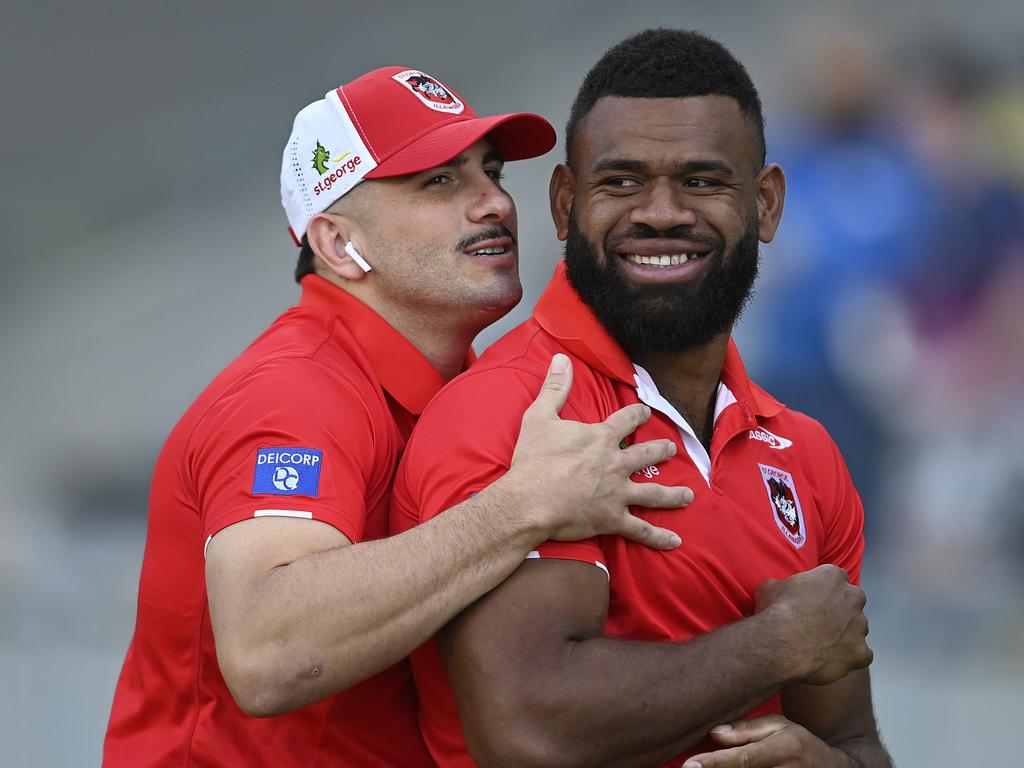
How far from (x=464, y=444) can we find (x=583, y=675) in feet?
1.24

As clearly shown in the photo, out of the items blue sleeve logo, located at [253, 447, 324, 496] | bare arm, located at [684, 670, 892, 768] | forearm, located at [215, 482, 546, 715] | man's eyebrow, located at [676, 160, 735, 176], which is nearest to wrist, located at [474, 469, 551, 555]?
forearm, located at [215, 482, 546, 715]

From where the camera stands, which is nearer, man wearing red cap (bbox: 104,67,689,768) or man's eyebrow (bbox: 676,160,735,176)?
man wearing red cap (bbox: 104,67,689,768)

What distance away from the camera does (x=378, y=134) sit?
107 inches

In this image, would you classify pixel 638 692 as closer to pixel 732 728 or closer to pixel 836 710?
pixel 732 728

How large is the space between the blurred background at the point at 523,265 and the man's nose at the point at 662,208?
308cm

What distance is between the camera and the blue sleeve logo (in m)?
2.06

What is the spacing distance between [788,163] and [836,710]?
11.5ft

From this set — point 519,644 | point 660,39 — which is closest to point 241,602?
point 519,644

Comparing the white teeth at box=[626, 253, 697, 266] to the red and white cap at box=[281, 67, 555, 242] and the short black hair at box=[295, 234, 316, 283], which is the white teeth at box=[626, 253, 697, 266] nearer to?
the red and white cap at box=[281, 67, 555, 242]

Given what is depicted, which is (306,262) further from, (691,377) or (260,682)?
(260,682)

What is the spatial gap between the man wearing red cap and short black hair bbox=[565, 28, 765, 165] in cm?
39

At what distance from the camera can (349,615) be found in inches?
77.6

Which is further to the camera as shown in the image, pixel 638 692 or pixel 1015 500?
pixel 1015 500

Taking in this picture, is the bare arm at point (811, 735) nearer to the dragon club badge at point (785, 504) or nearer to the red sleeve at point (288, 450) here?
the dragon club badge at point (785, 504)
